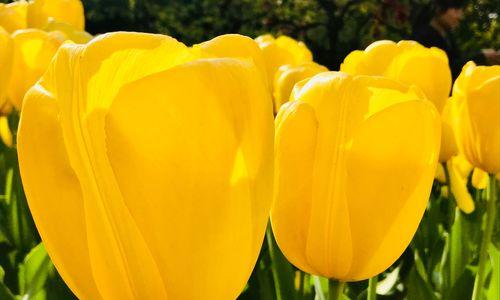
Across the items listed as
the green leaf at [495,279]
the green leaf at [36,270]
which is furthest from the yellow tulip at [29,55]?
the green leaf at [495,279]

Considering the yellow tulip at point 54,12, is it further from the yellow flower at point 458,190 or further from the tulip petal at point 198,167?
the tulip petal at point 198,167

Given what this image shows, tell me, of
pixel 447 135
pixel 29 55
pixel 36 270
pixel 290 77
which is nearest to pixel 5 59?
pixel 29 55

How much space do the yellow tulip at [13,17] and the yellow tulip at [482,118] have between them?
103 centimetres

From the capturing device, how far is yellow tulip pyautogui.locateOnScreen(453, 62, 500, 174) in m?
1.17

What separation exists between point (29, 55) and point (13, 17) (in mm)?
490

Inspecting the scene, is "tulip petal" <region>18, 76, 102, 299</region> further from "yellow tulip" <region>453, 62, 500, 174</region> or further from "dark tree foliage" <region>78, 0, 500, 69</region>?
"dark tree foliage" <region>78, 0, 500, 69</region>

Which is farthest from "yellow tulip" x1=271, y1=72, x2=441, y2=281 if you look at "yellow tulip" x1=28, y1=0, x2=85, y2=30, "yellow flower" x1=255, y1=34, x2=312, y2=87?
"yellow tulip" x1=28, y1=0, x2=85, y2=30

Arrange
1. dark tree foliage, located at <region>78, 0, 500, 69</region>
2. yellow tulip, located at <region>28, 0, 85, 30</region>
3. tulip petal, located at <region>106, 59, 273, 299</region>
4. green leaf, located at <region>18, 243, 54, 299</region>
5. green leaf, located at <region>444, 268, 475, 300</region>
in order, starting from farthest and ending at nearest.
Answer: dark tree foliage, located at <region>78, 0, 500, 69</region>, yellow tulip, located at <region>28, 0, 85, 30</region>, green leaf, located at <region>444, 268, 475, 300</region>, green leaf, located at <region>18, 243, 54, 299</region>, tulip petal, located at <region>106, 59, 273, 299</region>

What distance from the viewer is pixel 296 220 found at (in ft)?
2.24

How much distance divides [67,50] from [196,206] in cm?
13

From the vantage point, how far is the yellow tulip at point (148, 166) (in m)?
0.46

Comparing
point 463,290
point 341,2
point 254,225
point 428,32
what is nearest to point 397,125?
point 254,225

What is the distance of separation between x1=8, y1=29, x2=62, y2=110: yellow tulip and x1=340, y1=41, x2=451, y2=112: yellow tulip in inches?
19.6

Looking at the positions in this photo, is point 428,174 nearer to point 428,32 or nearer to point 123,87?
point 123,87
